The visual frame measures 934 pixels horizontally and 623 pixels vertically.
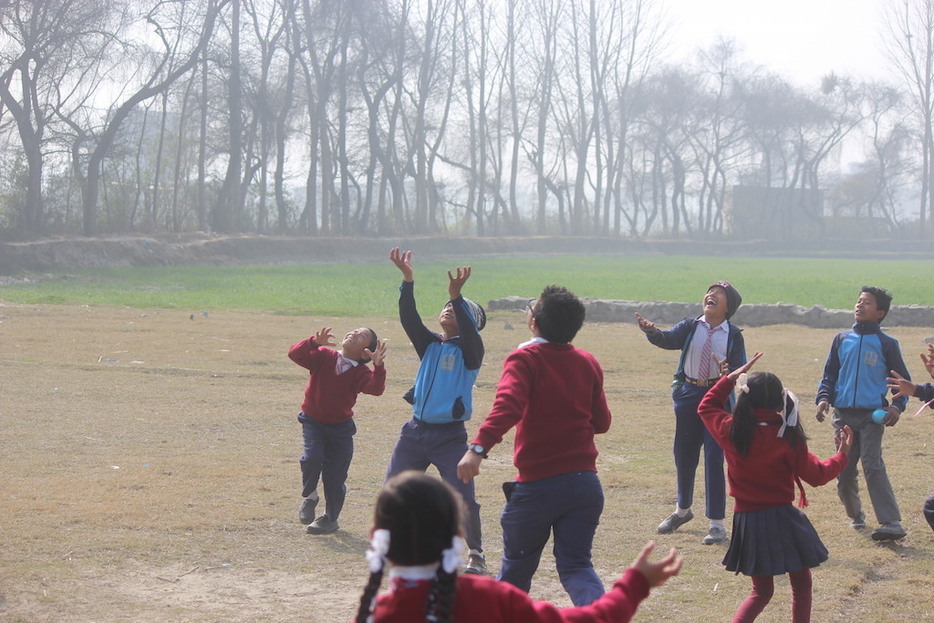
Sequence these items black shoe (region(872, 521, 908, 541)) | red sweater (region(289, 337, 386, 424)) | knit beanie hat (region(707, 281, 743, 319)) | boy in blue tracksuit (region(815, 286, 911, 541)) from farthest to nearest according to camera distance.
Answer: knit beanie hat (region(707, 281, 743, 319)) → red sweater (region(289, 337, 386, 424)) → boy in blue tracksuit (region(815, 286, 911, 541)) → black shoe (region(872, 521, 908, 541))

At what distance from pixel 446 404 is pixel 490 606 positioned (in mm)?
3032

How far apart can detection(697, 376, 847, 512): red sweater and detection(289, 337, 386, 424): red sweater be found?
2.70 meters

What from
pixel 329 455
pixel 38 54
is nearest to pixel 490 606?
pixel 329 455

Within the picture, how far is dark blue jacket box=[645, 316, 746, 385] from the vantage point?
684cm

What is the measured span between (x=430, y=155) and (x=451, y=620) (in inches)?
2587

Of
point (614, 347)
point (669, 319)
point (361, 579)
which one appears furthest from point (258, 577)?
point (669, 319)

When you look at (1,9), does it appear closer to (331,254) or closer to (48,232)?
(48,232)

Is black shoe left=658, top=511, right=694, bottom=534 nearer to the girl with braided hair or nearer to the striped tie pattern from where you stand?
the striped tie pattern

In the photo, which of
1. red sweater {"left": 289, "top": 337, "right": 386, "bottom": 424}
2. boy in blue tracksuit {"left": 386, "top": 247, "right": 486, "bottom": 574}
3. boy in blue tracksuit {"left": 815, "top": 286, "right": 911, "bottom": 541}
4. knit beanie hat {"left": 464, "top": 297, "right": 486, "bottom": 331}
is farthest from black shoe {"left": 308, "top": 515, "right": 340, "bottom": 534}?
boy in blue tracksuit {"left": 815, "top": 286, "right": 911, "bottom": 541}

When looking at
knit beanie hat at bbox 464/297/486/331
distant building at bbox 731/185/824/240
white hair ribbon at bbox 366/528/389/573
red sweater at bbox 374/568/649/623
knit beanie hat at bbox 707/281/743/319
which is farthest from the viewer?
distant building at bbox 731/185/824/240

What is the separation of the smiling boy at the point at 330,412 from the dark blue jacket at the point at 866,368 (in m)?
3.00

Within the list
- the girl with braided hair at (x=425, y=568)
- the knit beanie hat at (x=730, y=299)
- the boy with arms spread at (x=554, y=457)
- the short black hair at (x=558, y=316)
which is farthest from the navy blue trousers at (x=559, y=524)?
the knit beanie hat at (x=730, y=299)

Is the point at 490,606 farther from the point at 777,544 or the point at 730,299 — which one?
the point at 730,299

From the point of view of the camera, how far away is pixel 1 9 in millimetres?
38125
